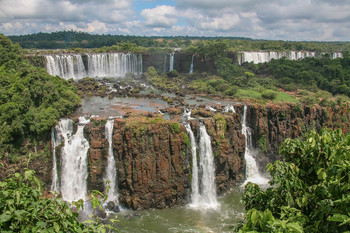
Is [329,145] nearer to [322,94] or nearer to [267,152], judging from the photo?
[267,152]

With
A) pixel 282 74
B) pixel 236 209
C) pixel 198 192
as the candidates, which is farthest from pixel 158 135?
pixel 282 74

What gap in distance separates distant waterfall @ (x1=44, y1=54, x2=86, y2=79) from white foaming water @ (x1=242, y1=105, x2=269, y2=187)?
25.2 metres

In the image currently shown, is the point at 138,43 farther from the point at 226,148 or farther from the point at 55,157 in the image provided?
the point at 55,157

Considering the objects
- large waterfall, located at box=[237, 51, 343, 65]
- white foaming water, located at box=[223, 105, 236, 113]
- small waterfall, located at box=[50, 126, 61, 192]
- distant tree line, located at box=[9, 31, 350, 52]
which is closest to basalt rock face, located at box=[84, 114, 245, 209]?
small waterfall, located at box=[50, 126, 61, 192]

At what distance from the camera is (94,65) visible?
1624 inches

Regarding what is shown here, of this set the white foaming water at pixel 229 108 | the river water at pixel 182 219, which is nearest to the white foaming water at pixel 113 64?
the white foaming water at pixel 229 108

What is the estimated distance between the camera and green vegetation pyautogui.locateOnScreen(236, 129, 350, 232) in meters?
4.05

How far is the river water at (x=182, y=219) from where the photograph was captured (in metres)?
16.4

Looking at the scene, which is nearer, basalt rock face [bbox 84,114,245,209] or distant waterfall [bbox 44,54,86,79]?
basalt rock face [bbox 84,114,245,209]

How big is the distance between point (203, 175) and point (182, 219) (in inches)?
155

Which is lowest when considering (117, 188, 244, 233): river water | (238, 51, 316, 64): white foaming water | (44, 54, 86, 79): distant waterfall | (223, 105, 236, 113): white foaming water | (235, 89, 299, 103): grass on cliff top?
(117, 188, 244, 233): river water

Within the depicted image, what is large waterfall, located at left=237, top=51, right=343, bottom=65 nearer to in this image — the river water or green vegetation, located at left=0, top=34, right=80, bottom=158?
green vegetation, located at left=0, top=34, right=80, bottom=158

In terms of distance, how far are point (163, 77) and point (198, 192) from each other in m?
25.4

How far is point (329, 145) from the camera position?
502cm
